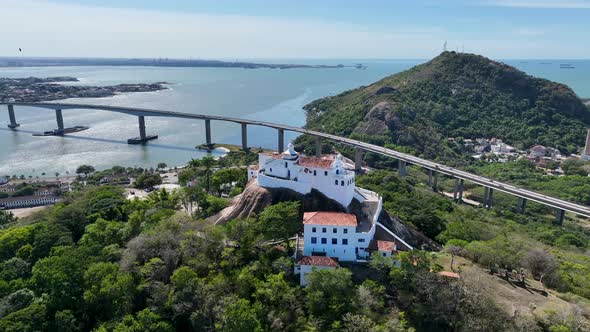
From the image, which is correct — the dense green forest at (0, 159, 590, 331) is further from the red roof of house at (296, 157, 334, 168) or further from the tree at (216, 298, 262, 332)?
the red roof of house at (296, 157, 334, 168)

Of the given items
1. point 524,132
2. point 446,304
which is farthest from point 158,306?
point 524,132

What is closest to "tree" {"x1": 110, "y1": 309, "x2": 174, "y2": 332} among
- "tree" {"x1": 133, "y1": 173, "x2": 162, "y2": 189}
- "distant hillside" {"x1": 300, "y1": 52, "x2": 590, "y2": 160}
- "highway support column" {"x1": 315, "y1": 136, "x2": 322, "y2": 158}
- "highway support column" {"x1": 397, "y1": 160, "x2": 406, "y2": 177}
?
"tree" {"x1": 133, "y1": 173, "x2": 162, "y2": 189}

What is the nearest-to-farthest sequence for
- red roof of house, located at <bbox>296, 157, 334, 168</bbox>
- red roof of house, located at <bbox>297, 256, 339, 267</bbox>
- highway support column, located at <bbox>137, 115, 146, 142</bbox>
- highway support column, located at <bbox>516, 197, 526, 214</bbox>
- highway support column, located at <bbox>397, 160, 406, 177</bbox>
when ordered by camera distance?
red roof of house, located at <bbox>297, 256, 339, 267</bbox>
red roof of house, located at <bbox>296, 157, 334, 168</bbox>
highway support column, located at <bbox>516, 197, 526, 214</bbox>
highway support column, located at <bbox>397, 160, 406, 177</bbox>
highway support column, located at <bbox>137, 115, 146, 142</bbox>

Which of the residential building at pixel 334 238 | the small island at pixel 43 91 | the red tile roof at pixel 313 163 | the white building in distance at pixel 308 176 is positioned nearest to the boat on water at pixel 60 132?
the small island at pixel 43 91

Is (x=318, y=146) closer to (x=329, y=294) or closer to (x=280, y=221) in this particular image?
(x=280, y=221)

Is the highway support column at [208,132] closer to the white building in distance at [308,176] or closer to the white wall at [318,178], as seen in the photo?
the white building in distance at [308,176]

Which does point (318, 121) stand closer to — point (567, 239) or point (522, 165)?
point (522, 165)

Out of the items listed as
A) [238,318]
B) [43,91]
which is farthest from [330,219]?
[43,91]
